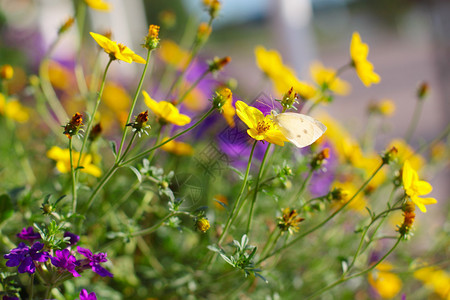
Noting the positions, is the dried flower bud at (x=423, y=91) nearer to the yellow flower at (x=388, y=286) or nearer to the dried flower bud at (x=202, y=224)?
the yellow flower at (x=388, y=286)

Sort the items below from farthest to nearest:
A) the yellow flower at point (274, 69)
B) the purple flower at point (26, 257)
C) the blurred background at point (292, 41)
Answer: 1. the blurred background at point (292, 41)
2. the yellow flower at point (274, 69)
3. the purple flower at point (26, 257)

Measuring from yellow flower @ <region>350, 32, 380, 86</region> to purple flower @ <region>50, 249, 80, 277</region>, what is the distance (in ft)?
1.38

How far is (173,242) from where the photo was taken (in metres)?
0.64

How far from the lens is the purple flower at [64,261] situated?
37 cm

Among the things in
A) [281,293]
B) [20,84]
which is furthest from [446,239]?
[20,84]

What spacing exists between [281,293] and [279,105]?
29cm

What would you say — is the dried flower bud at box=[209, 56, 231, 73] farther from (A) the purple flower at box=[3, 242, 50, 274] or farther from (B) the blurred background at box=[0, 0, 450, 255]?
(A) the purple flower at box=[3, 242, 50, 274]

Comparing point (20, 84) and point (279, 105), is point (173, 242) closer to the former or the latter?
point (279, 105)

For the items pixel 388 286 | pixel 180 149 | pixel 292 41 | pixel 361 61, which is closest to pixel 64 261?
pixel 180 149

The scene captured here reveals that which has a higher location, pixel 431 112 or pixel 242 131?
pixel 431 112

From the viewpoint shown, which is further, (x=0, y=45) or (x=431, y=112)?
(x=431, y=112)

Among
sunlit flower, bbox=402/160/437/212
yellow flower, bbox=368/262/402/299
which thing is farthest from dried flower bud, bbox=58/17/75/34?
yellow flower, bbox=368/262/402/299

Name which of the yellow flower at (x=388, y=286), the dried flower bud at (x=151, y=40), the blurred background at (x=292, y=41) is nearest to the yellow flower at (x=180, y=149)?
the blurred background at (x=292, y=41)

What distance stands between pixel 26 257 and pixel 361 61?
0.48m
